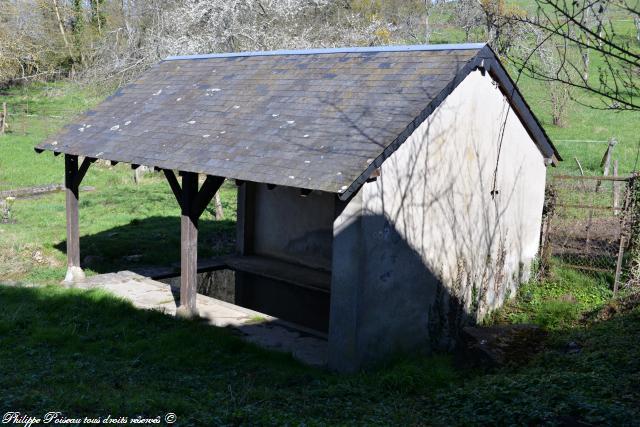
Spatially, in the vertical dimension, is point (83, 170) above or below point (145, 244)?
above

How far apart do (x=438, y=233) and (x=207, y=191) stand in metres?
3.33

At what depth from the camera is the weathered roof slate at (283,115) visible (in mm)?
7590

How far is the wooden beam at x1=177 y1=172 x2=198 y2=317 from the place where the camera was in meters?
9.31

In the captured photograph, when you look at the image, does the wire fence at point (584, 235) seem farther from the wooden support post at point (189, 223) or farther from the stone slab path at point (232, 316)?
the wooden support post at point (189, 223)

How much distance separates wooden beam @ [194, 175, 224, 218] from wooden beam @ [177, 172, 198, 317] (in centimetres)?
10

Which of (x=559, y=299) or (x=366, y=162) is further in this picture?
(x=559, y=299)

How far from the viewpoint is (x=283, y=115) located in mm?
8977

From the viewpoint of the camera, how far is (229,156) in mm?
8422

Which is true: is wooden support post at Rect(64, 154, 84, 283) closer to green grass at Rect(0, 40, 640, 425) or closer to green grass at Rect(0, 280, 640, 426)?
green grass at Rect(0, 40, 640, 425)

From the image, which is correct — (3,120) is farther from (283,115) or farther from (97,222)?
(283,115)

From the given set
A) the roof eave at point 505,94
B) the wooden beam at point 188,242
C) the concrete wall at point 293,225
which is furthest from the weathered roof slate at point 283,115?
the concrete wall at point 293,225

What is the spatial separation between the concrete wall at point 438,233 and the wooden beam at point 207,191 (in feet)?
7.52

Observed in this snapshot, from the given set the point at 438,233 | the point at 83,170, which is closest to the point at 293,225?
the point at 83,170

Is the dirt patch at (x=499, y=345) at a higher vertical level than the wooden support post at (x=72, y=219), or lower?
lower
